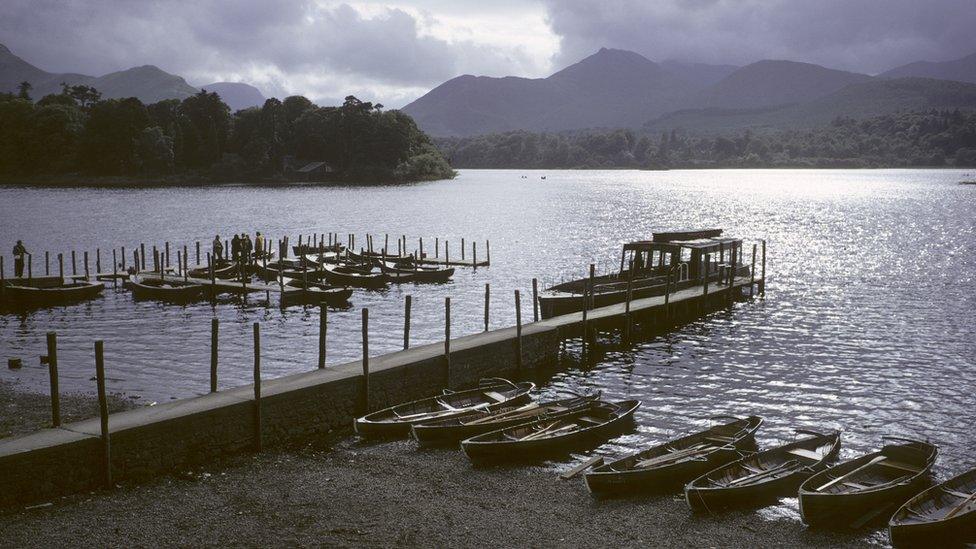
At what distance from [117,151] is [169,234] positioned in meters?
106

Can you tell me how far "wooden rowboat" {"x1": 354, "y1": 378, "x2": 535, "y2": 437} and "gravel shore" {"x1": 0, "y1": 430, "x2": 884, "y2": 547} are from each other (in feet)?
7.03

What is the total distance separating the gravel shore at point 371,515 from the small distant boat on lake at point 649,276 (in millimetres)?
19504

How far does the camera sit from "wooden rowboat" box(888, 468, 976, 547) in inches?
654

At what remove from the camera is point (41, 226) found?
9644 cm

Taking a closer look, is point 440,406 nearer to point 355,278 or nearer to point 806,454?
point 806,454

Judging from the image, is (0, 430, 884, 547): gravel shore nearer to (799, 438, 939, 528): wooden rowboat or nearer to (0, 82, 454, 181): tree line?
(799, 438, 939, 528): wooden rowboat

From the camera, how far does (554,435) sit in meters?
22.3

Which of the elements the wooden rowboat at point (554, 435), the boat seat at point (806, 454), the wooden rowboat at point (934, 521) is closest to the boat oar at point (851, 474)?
the boat seat at point (806, 454)

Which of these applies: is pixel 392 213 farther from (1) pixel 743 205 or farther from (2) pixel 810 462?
(2) pixel 810 462

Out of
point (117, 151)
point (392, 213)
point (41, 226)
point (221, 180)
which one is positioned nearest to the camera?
point (41, 226)

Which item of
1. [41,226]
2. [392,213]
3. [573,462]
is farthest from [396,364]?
[392,213]

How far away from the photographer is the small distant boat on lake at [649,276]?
39562 millimetres

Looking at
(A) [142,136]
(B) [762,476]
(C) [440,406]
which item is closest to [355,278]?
(C) [440,406]

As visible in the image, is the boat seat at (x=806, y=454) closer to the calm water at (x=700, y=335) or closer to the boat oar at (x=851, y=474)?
the boat oar at (x=851, y=474)
